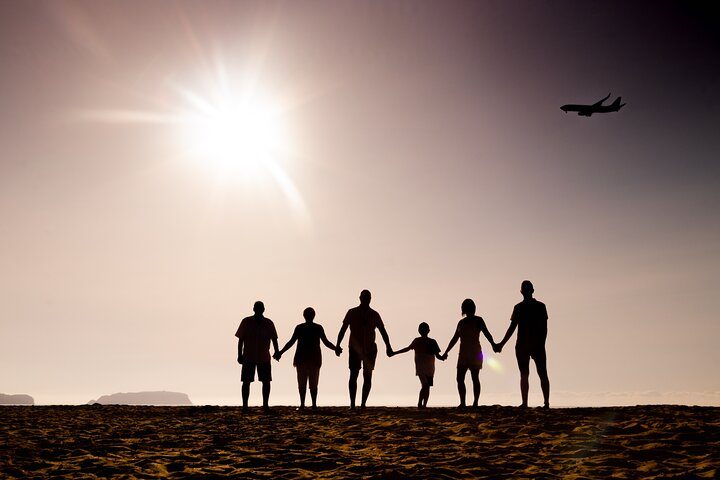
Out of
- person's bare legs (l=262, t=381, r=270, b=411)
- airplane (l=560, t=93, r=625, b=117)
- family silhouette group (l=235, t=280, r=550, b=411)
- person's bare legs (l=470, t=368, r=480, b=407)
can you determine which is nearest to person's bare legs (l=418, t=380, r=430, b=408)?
family silhouette group (l=235, t=280, r=550, b=411)

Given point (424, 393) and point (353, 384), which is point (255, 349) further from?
point (424, 393)

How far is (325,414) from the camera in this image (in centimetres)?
1274

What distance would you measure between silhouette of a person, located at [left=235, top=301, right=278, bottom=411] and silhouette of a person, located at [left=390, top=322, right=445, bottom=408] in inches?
127

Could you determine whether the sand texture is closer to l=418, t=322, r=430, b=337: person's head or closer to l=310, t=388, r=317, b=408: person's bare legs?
l=310, t=388, r=317, b=408: person's bare legs

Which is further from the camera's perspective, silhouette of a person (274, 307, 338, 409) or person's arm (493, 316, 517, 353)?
silhouette of a person (274, 307, 338, 409)

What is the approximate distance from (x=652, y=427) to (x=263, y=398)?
8.80 metres

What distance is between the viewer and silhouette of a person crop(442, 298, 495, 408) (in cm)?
1345

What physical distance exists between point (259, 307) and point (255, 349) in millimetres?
1036

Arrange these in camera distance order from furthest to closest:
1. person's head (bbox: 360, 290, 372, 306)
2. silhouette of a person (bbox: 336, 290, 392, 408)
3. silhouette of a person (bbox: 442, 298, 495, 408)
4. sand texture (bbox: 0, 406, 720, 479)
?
1. person's head (bbox: 360, 290, 372, 306)
2. silhouette of a person (bbox: 336, 290, 392, 408)
3. silhouette of a person (bbox: 442, 298, 495, 408)
4. sand texture (bbox: 0, 406, 720, 479)

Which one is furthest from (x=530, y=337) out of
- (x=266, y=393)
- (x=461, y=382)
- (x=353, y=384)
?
(x=266, y=393)

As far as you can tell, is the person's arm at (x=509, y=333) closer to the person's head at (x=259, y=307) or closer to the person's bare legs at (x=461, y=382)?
the person's bare legs at (x=461, y=382)

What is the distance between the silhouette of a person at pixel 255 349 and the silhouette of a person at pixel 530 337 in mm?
5935

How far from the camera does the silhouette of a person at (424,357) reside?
1508 cm

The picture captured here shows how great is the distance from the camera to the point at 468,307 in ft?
44.9
